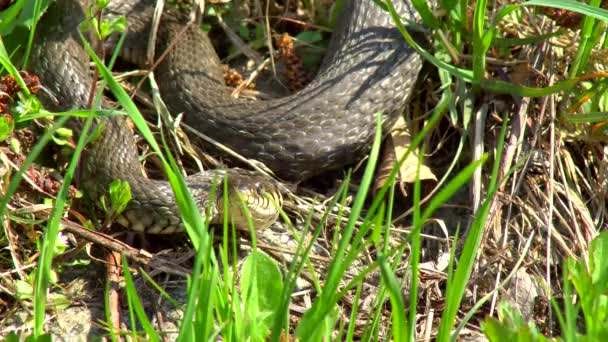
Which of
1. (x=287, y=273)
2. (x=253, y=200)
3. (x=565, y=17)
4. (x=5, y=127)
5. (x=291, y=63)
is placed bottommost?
(x=253, y=200)

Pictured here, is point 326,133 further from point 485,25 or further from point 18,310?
point 18,310

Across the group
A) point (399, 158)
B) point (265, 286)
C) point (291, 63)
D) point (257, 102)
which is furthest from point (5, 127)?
point (399, 158)

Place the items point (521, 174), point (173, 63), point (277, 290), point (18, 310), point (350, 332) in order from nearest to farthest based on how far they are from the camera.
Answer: point (350, 332) < point (277, 290) < point (18, 310) < point (521, 174) < point (173, 63)

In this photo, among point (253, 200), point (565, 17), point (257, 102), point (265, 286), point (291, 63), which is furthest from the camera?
point (291, 63)

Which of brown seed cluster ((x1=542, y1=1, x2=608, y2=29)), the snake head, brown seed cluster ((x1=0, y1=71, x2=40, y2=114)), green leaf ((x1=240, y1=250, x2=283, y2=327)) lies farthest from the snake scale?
green leaf ((x1=240, y1=250, x2=283, y2=327))

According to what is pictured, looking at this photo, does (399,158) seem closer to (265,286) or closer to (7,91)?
(265,286)

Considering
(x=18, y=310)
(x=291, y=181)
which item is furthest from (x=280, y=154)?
(x=18, y=310)
